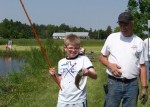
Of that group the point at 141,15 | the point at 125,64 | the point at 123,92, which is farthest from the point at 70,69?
the point at 141,15

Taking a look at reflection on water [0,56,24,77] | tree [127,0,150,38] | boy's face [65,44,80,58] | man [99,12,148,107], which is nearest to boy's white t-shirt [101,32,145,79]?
man [99,12,148,107]

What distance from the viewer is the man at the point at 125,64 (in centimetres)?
540

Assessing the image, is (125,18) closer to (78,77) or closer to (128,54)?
(128,54)

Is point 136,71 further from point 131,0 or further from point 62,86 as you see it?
point 131,0

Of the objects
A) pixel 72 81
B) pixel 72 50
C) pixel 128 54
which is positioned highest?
pixel 72 50

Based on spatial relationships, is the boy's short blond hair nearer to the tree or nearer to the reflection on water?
the reflection on water

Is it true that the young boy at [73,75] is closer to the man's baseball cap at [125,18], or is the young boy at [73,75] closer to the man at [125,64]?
the man at [125,64]

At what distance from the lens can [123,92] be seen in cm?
555

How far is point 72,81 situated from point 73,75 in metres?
0.08

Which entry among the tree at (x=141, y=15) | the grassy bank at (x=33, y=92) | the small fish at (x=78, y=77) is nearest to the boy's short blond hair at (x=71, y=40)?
the small fish at (x=78, y=77)

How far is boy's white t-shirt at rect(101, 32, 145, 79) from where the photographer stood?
212 inches

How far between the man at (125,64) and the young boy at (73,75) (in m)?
0.75

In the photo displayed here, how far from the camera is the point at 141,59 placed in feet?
17.9

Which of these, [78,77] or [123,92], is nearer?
[78,77]
